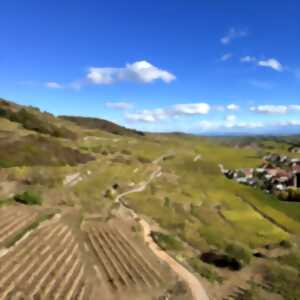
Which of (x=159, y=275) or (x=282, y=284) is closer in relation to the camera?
(x=159, y=275)

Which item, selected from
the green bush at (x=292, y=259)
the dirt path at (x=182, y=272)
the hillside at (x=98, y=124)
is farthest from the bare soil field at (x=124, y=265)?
the hillside at (x=98, y=124)

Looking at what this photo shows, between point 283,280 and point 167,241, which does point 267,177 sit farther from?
point 283,280

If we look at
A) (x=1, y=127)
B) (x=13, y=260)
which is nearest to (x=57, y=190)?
(x=13, y=260)

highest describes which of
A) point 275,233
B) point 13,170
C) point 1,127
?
point 1,127

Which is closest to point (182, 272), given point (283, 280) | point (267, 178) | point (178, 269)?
point (178, 269)

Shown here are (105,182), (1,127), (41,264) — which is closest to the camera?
(41,264)

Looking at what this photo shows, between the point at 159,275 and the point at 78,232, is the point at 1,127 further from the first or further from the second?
the point at 159,275

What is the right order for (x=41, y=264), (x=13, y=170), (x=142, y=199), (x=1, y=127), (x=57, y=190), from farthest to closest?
1. (x=1, y=127)
2. (x=142, y=199)
3. (x=13, y=170)
4. (x=57, y=190)
5. (x=41, y=264)
